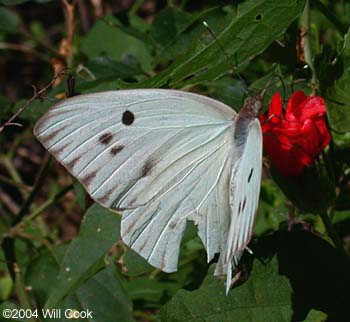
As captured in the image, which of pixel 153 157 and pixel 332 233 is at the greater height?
pixel 153 157

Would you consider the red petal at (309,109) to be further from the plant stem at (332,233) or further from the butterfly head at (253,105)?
the plant stem at (332,233)

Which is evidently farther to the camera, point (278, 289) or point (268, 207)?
point (268, 207)

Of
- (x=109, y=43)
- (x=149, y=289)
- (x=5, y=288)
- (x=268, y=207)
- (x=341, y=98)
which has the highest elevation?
Result: (x=341, y=98)

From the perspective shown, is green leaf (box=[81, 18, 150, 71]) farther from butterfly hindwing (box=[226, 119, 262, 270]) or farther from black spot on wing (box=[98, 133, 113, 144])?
butterfly hindwing (box=[226, 119, 262, 270])

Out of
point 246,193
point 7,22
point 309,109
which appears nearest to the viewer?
point 246,193

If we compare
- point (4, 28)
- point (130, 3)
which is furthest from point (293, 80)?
point (130, 3)

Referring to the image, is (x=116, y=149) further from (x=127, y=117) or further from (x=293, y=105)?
(x=293, y=105)

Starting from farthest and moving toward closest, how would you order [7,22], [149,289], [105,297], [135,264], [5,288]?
[5,288] → [7,22] → [149,289] → [105,297] → [135,264]

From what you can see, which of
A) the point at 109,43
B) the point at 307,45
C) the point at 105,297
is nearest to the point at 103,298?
the point at 105,297
